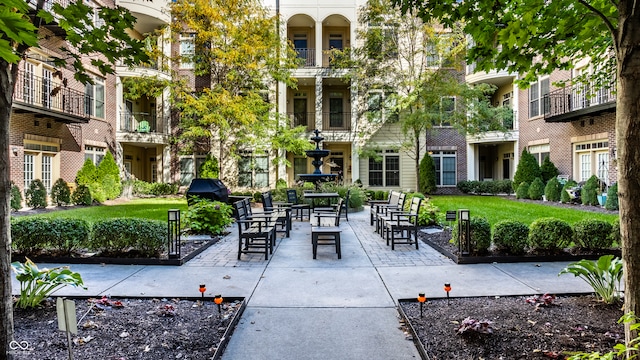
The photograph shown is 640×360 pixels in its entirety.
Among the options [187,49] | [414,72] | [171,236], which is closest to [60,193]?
[187,49]

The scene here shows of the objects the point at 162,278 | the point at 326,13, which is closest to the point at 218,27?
the point at 326,13

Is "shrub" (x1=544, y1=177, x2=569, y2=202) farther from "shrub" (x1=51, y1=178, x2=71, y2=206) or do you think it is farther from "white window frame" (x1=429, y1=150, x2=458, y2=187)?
"shrub" (x1=51, y1=178, x2=71, y2=206)

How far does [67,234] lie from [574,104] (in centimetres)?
2045

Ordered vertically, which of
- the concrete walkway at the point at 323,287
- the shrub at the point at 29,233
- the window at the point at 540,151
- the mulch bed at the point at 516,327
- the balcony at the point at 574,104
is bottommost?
the concrete walkway at the point at 323,287

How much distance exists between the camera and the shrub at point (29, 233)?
6594 millimetres

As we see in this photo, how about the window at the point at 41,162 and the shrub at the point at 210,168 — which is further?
the shrub at the point at 210,168

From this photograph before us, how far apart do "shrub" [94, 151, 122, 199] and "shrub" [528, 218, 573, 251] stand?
18476 millimetres

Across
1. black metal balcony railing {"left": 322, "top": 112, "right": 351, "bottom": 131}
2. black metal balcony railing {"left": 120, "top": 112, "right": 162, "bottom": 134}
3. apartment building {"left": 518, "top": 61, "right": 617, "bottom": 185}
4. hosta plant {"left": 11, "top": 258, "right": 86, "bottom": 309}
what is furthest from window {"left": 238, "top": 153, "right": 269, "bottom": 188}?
hosta plant {"left": 11, "top": 258, "right": 86, "bottom": 309}

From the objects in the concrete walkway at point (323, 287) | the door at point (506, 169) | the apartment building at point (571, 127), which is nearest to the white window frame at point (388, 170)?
the door at point (506, 169)

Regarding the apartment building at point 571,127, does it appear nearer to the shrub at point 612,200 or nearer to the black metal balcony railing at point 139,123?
the shrub at point 612,200

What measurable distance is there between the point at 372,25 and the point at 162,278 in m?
17.8

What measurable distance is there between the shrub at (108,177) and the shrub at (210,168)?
437cm

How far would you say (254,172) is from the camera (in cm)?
2378

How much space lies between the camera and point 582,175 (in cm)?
1803
